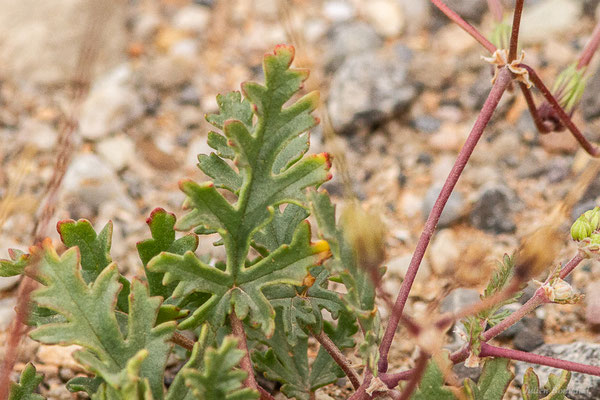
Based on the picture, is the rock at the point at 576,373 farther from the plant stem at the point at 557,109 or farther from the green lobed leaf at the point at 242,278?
the green lobed leaf at the point at 242,278

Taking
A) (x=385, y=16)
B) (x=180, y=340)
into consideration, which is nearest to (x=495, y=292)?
(x=180, y=340)

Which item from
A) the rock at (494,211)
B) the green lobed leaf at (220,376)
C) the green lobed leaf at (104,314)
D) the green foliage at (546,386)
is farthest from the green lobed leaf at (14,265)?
the rock at (494,211)

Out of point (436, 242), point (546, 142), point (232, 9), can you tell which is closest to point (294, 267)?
point (436, 242)

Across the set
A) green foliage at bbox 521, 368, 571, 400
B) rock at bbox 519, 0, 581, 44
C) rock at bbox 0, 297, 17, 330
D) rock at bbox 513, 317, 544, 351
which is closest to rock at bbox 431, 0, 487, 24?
rock at bbox 519, 0, 581, 44

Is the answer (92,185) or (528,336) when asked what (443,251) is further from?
(92,185)

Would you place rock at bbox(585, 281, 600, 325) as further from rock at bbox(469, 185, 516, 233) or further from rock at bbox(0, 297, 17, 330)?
rock at bbox(0, 297, 17, 330)

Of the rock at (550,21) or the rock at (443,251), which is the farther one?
the rock at (550,21)
